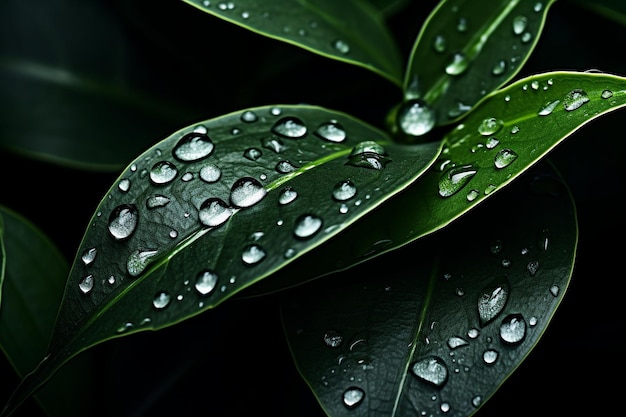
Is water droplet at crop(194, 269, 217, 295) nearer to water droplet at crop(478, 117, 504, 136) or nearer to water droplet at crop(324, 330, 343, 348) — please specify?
water droplet at crop(324, 330, 343, 348)

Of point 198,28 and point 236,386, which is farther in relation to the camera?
point 198,28

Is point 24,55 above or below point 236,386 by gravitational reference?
above

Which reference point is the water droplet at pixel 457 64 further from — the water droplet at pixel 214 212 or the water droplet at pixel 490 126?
the water droplet at pixel 214 212

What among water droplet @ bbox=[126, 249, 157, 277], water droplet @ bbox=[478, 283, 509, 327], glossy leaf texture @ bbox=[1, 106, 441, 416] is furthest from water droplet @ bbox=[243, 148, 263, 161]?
water droplet @ bbox=[478, 283, 509, 327]

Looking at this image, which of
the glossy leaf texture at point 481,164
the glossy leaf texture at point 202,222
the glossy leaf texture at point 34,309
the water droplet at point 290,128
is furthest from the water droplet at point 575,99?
the glossy leaf texture at point 34,309

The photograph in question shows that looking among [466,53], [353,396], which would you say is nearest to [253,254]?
→ [353,396]

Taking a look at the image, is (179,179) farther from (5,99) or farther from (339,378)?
(5,99)

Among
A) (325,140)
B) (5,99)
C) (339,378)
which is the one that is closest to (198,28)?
(5,99)
